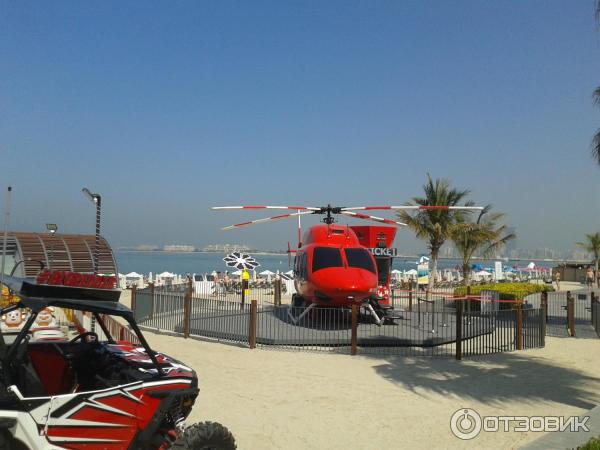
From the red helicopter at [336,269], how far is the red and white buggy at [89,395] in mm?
9272

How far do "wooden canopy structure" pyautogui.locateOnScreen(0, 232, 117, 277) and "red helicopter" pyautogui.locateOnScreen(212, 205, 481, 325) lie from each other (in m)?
8.48

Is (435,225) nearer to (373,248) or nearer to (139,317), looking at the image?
(373,248)

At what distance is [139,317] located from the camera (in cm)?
1697

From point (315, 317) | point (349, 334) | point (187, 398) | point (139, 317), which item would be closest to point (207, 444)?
point (187, 398)

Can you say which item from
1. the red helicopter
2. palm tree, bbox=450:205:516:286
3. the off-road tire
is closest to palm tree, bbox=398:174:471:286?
palm tree, bbox=450:205:516:286

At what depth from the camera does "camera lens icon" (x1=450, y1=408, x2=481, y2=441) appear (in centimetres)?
690

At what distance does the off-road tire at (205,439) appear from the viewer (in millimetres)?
4488

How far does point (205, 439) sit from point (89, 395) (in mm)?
1088

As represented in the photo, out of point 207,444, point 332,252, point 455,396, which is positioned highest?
point 332,252

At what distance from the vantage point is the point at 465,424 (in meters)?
7.27

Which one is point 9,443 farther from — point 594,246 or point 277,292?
point 594,246

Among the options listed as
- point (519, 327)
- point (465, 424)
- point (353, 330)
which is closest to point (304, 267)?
point (353, 330)

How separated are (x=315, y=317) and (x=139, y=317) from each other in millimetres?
6140

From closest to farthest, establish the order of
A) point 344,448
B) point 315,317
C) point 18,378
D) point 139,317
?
point 18,378, point 344,448, point 315,317, point 139,317
